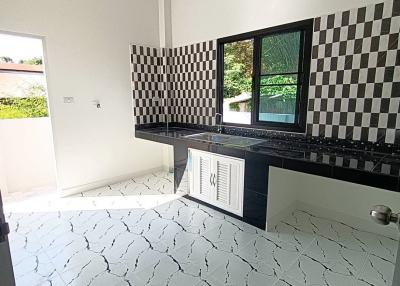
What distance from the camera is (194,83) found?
353 centimetres

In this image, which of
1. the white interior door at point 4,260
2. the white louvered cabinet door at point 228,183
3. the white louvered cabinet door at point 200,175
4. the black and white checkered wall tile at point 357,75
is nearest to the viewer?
the white interior door at point 4,260

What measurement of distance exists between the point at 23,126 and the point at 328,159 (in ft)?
12.7

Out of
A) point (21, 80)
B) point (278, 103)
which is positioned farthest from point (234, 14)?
point (21, 80)

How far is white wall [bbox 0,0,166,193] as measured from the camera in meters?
2.86

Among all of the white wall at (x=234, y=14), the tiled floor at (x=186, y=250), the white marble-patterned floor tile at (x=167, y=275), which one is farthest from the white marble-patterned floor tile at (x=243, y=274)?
the white wall at (x=234, y=14)

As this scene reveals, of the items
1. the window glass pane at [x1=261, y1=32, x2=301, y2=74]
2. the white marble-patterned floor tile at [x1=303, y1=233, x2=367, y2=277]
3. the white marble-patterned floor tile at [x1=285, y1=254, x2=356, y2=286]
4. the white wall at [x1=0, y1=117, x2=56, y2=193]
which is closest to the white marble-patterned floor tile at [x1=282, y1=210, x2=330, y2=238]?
the white marble-patterned floor tile at [x1=303, y1=233, x2=367, y2=277]

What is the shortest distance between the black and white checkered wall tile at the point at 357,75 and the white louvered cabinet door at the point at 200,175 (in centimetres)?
115

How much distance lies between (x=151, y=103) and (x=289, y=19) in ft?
7.17

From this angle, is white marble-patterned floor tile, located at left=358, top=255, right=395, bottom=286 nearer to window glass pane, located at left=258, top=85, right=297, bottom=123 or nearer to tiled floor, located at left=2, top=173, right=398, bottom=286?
tiled floor, located at left=2, top=173, right=398, bottom=286

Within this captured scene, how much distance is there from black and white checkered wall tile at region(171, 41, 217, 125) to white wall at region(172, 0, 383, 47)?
0.16 metres

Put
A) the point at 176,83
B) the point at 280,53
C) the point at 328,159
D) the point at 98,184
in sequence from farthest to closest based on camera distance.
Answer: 1. the point at 176,83
2. the point at 98,184
3. the point at 280,53
4. the point at 328,159

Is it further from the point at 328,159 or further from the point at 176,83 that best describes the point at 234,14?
the point at 328,159

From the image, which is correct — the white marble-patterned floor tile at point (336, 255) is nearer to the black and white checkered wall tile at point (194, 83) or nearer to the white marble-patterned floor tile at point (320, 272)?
the white marble-patterned floor tile at point (320, 272)

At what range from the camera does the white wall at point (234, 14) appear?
7.57 ft
